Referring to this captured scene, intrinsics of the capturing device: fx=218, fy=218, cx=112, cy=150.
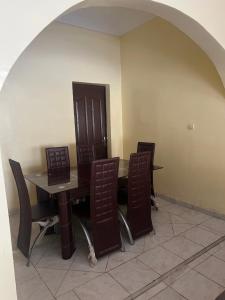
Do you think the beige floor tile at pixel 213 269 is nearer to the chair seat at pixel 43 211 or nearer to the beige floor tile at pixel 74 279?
the beige floor tile at pixel 74 279

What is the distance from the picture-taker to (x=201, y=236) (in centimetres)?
249

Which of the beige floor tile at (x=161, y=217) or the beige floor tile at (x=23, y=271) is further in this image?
the beige floor tile at (x=161, y=217)

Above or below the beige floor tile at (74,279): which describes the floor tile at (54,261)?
above

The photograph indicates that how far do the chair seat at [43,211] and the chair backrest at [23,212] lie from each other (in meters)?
0.07

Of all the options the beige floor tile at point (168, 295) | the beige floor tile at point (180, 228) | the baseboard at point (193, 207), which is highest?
the baseboard at point (193, 207)

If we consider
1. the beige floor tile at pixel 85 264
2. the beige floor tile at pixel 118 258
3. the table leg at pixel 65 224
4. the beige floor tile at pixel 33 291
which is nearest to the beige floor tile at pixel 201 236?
the beige floor tile at pixel 118 258

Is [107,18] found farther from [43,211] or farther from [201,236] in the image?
[201,236]

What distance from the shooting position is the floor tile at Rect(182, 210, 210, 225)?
2.85m

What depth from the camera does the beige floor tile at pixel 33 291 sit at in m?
1.71

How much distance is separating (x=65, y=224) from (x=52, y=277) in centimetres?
45

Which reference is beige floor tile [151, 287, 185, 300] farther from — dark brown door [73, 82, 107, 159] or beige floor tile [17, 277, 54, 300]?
dark brown door [73, 82, 107, 159]

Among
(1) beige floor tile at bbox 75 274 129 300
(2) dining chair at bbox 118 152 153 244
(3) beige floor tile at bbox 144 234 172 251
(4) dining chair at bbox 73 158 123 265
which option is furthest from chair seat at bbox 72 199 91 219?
(3) beige floor tile at bbox 144 234 172 251

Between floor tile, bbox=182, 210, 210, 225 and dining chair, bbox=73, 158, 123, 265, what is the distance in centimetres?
113

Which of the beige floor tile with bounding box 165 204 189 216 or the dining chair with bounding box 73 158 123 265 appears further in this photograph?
the beige floor tile with bounding box 165 204 189 216
